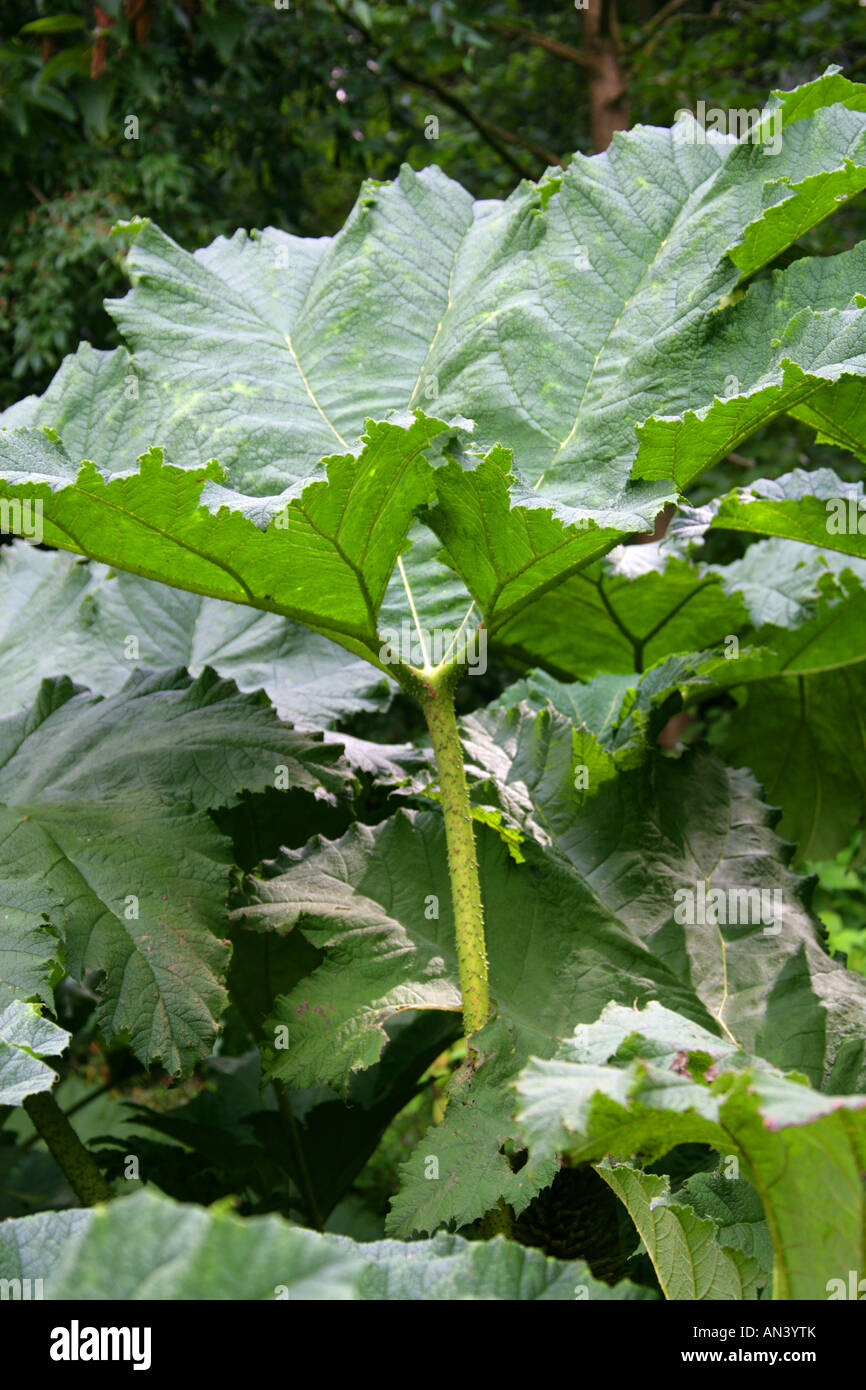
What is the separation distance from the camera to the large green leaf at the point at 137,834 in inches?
37.8

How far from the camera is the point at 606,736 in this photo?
129 cm

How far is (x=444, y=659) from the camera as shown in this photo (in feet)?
3.84

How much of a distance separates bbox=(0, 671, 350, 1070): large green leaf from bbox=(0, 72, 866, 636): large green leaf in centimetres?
14

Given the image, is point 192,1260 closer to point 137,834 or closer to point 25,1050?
point 25,1050

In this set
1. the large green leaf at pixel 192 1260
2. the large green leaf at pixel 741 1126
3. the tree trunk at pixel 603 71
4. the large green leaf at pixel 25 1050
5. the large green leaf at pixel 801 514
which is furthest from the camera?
the tree trunk at pixel 603 71

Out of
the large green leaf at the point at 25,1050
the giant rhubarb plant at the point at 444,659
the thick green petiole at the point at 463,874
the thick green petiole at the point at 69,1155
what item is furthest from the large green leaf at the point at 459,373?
the thick green petiole at the point at 69,1155

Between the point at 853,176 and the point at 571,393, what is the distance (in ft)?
0.98

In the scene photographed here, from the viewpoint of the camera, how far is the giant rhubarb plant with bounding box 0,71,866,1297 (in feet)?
3.02

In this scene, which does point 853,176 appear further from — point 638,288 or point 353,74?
point 353,74

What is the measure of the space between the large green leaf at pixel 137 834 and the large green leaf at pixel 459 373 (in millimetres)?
139

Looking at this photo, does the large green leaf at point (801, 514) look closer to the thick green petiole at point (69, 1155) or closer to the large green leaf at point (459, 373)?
the large green leaf at point (459, 373)

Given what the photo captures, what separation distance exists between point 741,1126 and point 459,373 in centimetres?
81

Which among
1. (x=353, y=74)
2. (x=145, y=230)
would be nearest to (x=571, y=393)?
(x=145, y=230)

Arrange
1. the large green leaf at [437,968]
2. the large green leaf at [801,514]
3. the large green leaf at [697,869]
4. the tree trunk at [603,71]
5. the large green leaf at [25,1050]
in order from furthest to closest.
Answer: the tree trunk at [603,71] < the large green leaf at [801,514] < the large green leaf at [697,869] < the large green leaf at [437,968] < the large green leaf at [25,1050]
